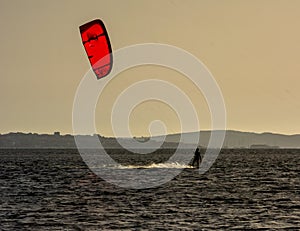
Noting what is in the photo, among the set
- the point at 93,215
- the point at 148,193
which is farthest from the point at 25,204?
the point at 148,193

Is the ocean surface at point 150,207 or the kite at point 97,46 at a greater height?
the kite at point 97,46

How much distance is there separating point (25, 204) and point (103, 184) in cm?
2026

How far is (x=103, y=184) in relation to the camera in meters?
68.1

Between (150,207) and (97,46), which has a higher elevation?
(97,46)

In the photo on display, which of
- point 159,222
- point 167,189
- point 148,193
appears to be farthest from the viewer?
point 167,189

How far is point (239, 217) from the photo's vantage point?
40.8 meters

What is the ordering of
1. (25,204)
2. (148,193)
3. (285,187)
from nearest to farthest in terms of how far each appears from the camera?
(25,204)
(148,193)
(285,187)

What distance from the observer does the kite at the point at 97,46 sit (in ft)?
113

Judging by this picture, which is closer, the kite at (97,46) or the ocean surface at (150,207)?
the kite at (97,46)

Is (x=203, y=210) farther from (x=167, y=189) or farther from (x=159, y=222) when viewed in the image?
(x=167, y=189)

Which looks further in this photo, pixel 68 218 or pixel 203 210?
pixel 203 210

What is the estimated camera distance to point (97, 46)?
34.7 meters

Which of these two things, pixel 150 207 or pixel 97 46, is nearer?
pixel 97 46

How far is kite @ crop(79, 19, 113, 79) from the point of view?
3447cm
